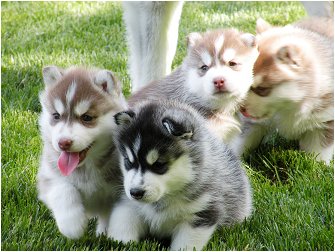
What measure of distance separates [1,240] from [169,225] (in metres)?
0.91

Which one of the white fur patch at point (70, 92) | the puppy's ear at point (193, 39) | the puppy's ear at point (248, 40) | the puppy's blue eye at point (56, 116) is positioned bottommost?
the puppy's blue eye at point (56, 116)

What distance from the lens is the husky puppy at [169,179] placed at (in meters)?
3.23

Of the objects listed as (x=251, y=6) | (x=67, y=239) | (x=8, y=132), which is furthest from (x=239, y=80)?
(x=251, y=6)

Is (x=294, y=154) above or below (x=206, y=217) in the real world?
below

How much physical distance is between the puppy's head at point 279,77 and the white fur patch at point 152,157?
1.27 m

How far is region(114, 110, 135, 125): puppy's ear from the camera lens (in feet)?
11.1

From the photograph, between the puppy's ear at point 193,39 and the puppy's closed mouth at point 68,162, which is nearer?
the puppy's closed mouth at point 68,162

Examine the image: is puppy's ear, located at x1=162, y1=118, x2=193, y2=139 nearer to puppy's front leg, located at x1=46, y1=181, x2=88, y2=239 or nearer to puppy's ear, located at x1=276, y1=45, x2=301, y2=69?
puppy's front leg, located at x1=46, y1=181, x2=88, y2=239

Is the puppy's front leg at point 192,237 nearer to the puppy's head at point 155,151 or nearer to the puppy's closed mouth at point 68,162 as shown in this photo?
the puppy's head at point 155,151

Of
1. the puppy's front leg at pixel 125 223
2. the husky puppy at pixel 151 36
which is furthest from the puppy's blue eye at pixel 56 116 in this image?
the husky puppy at pixel 151 36

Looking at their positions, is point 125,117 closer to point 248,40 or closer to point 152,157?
point 152,157

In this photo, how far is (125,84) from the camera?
588 centimetres

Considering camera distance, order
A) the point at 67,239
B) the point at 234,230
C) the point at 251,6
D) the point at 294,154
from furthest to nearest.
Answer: the point at 251,6 < the point at 294,154 < the point at 234,230 < the point at 67,239

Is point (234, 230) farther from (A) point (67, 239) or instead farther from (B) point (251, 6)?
(B) point (251, 6)
